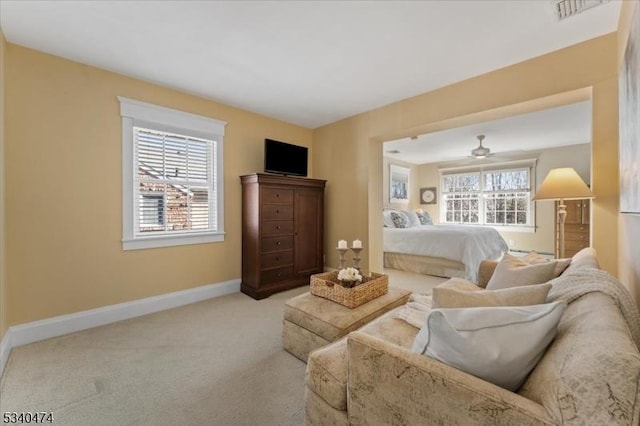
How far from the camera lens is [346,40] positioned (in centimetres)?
222

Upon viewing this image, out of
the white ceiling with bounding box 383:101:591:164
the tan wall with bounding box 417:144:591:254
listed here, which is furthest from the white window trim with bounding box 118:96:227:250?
the tan wall with bounding box 417:144:591:254

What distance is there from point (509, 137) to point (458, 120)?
3.02m

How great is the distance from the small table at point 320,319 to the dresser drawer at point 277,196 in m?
1.66

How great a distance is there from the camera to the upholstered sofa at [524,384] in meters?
0.61

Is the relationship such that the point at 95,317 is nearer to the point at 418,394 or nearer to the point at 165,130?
the point at 165,130

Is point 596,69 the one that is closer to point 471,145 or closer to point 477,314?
point 477,314

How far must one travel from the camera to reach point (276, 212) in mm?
3646

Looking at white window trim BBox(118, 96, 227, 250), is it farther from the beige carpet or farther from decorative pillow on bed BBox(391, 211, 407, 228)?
decorative pillow on bed BBox(391, 211, 407, 228)

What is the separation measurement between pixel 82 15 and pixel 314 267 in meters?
3.53

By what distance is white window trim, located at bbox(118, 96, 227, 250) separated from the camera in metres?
2.82

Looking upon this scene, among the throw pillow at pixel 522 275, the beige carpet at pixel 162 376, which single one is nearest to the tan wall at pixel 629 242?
the throw pillow at pixel 522 275

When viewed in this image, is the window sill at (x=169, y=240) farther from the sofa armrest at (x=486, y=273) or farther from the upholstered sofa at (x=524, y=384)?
the sofa armrest at (x=486, y=273)

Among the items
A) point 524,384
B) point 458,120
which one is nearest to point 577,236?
point 458,120

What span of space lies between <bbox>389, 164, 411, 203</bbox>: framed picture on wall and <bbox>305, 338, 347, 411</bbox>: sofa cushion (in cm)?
607
